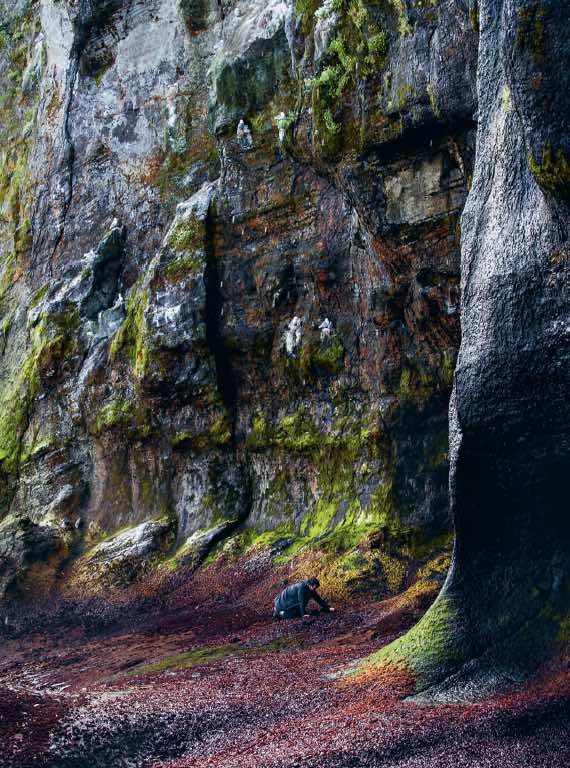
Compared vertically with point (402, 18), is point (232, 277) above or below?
below

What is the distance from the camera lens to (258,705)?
398 inches

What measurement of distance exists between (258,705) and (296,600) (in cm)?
513

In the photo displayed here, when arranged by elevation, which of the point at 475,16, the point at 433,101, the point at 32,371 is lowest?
the point at 32,371

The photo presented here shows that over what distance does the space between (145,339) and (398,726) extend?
15.1 metres

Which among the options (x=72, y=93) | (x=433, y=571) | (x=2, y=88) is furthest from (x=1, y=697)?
(x=2, y=88)

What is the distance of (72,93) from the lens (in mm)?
28312

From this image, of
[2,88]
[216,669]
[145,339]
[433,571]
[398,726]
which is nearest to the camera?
[398,726]

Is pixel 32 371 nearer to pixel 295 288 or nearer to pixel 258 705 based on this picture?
pixel 295 288

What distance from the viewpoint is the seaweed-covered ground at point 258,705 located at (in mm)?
7891

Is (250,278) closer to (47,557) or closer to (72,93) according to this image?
(47,557)

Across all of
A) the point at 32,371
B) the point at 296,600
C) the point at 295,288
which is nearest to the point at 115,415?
the point at 32,371

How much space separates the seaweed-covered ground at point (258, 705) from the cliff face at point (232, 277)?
10.9ft

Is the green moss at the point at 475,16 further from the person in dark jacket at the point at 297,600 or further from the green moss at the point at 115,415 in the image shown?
the green moss at the point at 115,415

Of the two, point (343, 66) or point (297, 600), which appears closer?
point (297, 600)
